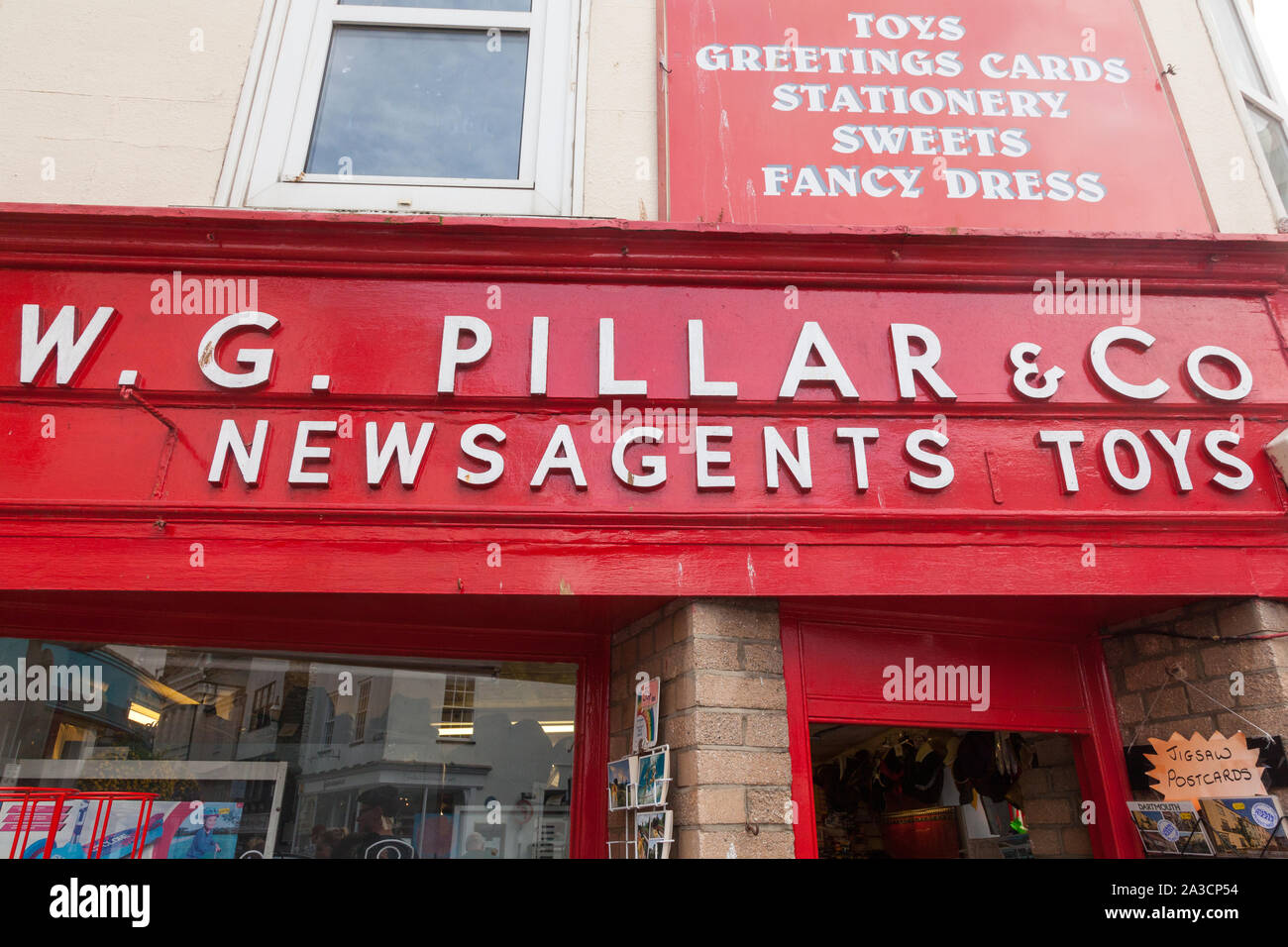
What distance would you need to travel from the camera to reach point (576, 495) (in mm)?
3438

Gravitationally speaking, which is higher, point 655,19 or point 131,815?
point 655,19

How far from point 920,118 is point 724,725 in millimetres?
3583

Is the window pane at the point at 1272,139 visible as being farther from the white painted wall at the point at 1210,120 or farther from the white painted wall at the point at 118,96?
the white painted wall at the point at 118,96

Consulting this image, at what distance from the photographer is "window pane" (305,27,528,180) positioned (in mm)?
4324

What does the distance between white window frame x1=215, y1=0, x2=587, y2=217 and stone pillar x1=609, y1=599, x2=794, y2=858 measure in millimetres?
2301

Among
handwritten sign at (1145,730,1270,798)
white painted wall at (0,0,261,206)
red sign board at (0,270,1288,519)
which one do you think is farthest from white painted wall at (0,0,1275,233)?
handwritten sign at (1145,730,1270,798)

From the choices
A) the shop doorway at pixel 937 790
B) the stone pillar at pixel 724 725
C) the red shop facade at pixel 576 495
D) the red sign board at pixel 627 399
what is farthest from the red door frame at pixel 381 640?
the shop doorway at pixel 937 790

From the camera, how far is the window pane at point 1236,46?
521 cm

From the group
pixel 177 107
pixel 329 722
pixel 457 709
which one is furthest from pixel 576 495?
pixel 177 107

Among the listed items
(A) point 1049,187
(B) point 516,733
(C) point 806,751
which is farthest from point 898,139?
(B) point 516,733

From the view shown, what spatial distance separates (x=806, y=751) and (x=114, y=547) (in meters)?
3.03

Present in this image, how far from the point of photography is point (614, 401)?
3604mm

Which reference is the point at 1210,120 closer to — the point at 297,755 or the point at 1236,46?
the point at 1236,46
